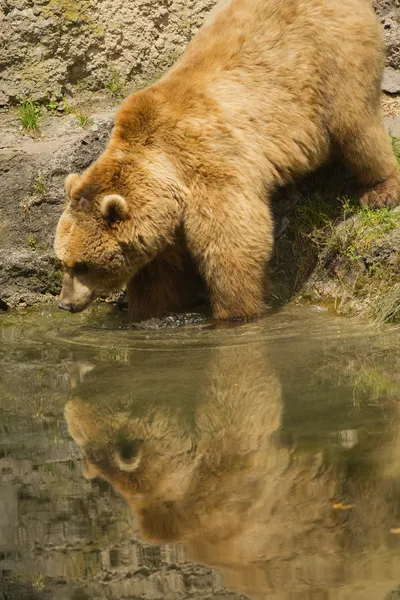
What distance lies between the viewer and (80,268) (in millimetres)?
7430

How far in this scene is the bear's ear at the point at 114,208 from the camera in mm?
7027

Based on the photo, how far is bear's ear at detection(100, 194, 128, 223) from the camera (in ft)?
23.1

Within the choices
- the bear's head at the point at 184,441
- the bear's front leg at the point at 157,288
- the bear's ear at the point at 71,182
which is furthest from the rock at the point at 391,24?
the bear's head at the point at 184,441

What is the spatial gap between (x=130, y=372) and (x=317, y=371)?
1.21 metres

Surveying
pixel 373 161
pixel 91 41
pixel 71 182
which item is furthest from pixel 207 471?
pixel 91 41

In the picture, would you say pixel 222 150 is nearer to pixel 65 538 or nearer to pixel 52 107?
pixel 52 107

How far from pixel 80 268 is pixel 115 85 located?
3.42m

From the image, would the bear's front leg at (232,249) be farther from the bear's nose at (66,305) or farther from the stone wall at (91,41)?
the stone wall at (91,41)

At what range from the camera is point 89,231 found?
726cm

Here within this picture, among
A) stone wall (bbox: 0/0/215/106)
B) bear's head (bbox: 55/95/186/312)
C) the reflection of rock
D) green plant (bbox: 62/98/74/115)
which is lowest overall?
the reflection of rock

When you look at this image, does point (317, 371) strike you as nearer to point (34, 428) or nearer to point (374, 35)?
point (34, 428)

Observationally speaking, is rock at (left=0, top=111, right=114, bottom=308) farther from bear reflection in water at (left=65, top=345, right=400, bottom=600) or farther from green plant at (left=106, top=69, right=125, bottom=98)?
bear reflection in water at (left=65, top=345, right=400, bottom=600)

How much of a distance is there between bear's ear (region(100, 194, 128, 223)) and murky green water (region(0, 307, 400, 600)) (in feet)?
3.32

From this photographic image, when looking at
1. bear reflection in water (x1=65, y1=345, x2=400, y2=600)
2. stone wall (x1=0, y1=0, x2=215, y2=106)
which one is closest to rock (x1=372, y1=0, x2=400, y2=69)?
stone wall (x1=0, y1=0, x2=215, y2=106)
